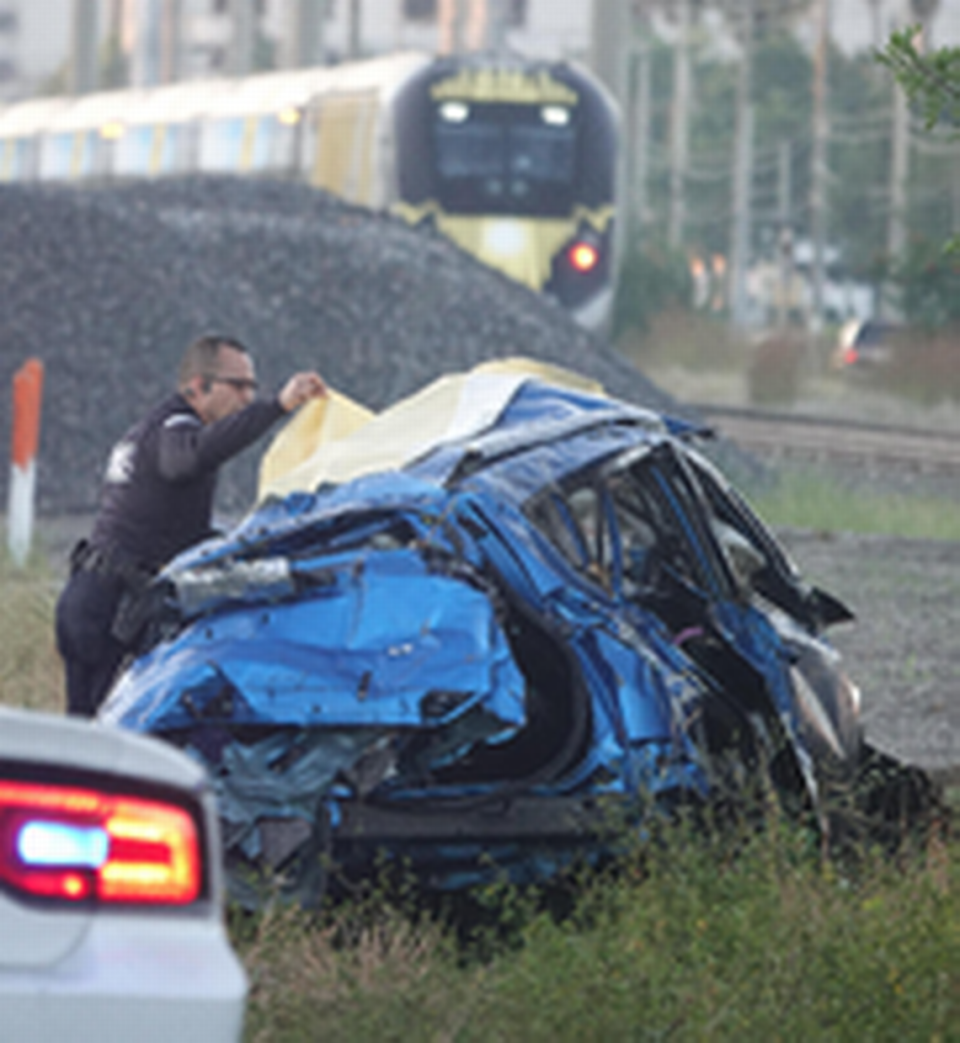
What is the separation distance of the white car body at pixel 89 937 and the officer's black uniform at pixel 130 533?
3.82 meters

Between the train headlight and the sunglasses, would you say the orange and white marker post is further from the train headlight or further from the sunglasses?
the train headlight

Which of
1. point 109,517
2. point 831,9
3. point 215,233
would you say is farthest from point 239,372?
point 831,9

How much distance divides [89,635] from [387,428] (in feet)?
4.19

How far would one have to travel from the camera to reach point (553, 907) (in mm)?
5434

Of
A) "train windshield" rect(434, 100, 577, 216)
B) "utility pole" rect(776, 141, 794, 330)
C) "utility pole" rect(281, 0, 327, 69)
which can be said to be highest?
"utility pole" rect(281, 0, 327, 69)

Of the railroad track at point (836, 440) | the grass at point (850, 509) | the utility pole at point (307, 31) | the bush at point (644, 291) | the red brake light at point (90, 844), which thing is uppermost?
the red brake light at point (90, 844)

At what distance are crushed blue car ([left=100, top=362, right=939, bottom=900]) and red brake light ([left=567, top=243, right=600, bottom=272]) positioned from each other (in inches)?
834

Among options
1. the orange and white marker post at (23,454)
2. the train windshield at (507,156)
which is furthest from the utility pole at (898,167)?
the orange and white marker post at (23,454)

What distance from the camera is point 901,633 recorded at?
40.7 feet

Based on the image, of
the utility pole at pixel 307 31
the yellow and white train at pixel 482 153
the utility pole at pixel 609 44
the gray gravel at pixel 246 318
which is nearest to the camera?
the gray gravel at pixel 246 318

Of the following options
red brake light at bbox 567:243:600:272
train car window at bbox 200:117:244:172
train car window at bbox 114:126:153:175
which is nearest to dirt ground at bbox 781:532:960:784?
red brake light at bbox 567:243:600:272

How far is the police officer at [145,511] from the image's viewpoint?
661 centimetres

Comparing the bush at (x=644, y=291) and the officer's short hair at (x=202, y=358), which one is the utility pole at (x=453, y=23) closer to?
the bush at (x=644, y=291)

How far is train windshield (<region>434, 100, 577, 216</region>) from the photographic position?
25.7 metres
